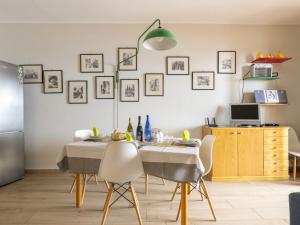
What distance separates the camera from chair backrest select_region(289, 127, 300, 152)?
14.3 feet

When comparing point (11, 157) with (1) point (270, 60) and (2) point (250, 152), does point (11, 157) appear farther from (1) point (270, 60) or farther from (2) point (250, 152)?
(1) point (270, 60)

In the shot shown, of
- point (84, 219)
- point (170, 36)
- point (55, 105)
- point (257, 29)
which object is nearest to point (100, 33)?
point (55, 105)

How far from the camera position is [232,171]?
13.4 ft

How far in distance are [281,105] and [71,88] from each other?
12.6ft

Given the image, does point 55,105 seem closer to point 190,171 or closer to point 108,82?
point 108,82

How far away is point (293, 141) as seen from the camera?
4453mm

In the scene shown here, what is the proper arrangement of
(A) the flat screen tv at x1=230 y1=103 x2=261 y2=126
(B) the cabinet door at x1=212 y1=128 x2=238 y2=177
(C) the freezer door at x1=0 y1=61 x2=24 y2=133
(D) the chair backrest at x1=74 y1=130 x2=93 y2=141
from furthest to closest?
(A) the flat screen tv at x1=230 y1=103 x2=261 y2=126
(B) the cabinet door at x1=212 y1=128 x2=238 y2=177
(C) the freezer door at x1=0 y1=61 x2=24 y2=133
(D) the chair backrest at x1=74 y1=130 x2=93 y2=141

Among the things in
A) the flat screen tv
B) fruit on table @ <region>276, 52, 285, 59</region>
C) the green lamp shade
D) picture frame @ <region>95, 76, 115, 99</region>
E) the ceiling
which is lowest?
the flat screen tv

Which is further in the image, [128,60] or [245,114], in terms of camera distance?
[128,60]

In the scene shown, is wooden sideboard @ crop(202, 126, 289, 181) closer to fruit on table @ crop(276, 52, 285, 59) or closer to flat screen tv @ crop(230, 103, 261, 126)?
flat screen tv @ crop(230, 103, 261, 126)

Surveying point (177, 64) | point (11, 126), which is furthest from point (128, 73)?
point (11, 126)

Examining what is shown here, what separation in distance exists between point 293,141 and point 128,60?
129 inches

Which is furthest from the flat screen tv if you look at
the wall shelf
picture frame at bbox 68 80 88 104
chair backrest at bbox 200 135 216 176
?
picture frame at bbox 68 80 88 104

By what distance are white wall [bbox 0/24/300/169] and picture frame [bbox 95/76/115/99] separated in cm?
9
